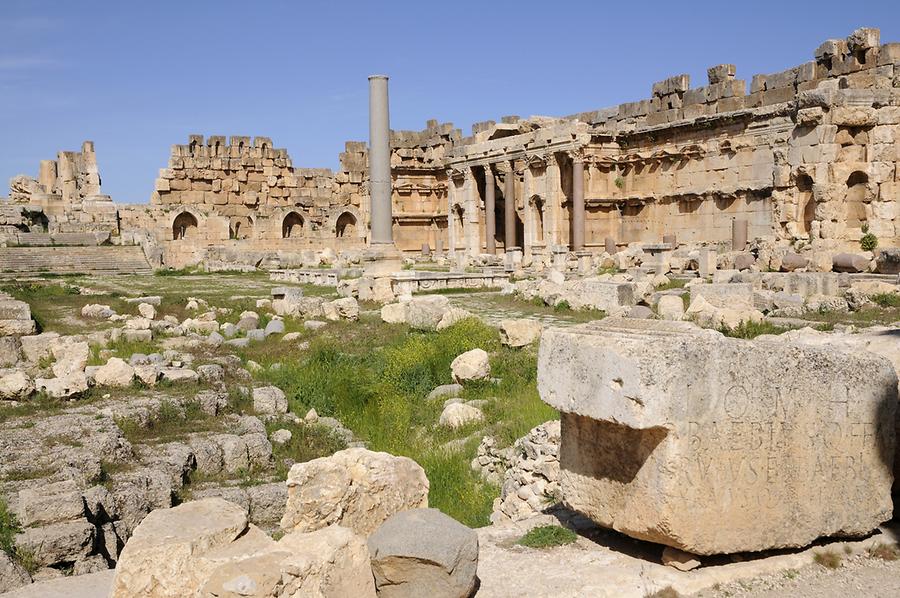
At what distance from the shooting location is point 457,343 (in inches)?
467

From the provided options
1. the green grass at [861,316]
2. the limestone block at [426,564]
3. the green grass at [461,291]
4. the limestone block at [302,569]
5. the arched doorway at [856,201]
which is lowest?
the limestone block at [426,564]

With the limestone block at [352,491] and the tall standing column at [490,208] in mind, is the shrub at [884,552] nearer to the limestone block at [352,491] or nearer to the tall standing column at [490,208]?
the limestone block at [352,491]

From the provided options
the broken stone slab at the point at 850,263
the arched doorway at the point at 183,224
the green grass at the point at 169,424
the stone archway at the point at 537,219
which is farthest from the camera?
the arched doorway at the point at 183,224

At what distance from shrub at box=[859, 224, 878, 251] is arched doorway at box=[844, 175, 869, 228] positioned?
1.22 feet

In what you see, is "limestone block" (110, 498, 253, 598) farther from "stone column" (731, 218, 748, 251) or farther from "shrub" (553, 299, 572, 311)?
"stone column" (731, 218, 748, 251)

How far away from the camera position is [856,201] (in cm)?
1847

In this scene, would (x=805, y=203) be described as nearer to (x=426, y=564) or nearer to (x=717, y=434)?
(x=717, y=434)

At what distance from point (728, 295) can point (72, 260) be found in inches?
977

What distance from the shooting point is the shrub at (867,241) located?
17.7m

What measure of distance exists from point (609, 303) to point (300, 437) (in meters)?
7.90

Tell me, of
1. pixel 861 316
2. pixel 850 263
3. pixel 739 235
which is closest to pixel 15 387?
pixel 861 316

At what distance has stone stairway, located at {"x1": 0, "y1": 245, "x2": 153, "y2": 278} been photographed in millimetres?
27922

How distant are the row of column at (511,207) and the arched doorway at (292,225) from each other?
11.7 metres

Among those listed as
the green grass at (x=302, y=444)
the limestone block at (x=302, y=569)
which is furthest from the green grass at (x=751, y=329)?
the limestone block at (x=302, y=569)
